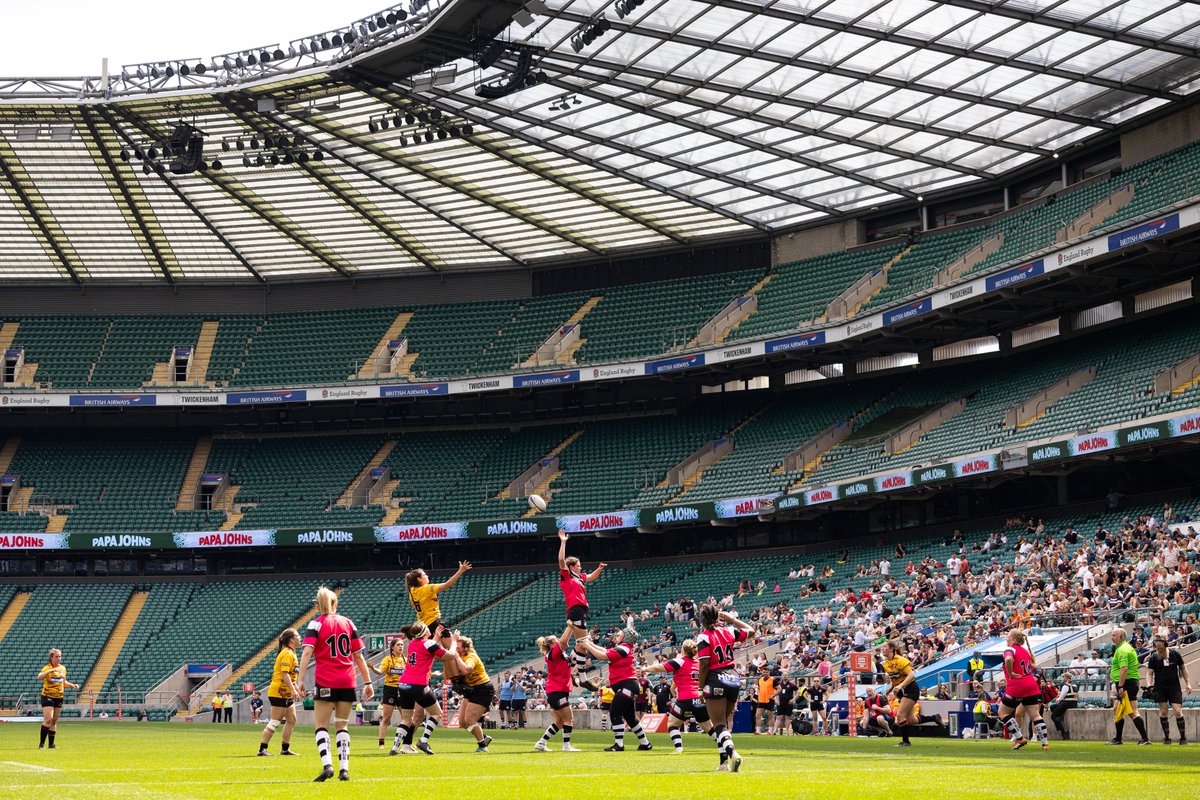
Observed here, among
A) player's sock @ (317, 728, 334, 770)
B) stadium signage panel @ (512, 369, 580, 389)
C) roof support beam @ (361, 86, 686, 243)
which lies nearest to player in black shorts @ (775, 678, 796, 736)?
player's sock @ (317, 728, 334, 770)

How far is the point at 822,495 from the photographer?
51.9m

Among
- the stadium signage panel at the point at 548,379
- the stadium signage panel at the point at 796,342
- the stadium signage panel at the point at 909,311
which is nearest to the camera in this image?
the stadium signage panel at the point at 909,311

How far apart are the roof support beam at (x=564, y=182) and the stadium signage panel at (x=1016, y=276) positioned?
1727 centimetres

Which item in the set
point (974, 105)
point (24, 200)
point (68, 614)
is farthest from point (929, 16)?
point (68, 614)

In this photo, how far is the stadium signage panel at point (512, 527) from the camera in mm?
60656

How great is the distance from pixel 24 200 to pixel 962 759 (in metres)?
51.3

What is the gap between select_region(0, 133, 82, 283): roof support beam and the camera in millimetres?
56312

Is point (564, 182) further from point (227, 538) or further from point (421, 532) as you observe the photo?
point (227, 538)

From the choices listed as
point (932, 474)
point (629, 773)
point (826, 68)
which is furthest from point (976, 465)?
point (629, 773)

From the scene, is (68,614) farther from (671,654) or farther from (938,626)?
(938,626)

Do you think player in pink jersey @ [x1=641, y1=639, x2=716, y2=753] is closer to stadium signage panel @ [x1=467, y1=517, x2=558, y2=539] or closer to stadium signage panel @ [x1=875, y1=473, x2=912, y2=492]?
stadium signage panel @ [x1=875, y1=473, x2=912, y2=492]

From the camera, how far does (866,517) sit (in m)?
55.9

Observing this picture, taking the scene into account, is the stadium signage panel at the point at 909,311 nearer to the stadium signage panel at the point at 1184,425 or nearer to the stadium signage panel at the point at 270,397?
the stadium signage panel at the point at 1184,425

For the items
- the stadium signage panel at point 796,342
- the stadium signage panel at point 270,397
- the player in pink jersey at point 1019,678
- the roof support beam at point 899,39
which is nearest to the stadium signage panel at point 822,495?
the stadium signage panel at point 796,342
